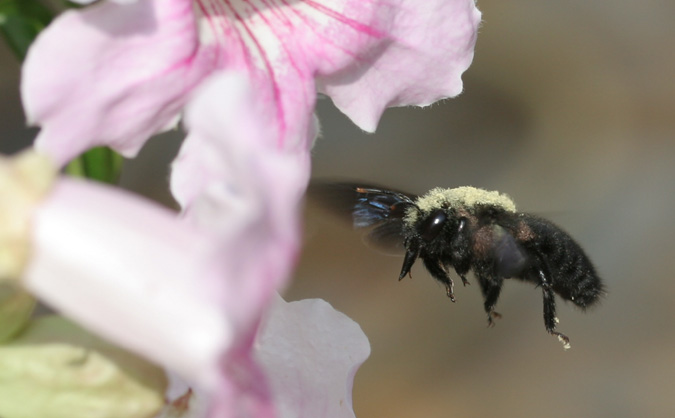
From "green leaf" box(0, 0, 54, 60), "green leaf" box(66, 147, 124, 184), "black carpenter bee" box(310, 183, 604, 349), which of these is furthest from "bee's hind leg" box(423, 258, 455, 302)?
"green leaf" box(0, 0, 54, 60)

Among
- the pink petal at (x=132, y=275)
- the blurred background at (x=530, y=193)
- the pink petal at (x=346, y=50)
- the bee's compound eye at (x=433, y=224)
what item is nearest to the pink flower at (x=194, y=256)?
the pink petal at (x=132, y=275)

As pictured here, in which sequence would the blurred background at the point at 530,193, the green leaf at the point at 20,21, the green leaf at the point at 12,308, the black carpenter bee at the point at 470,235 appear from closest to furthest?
the green leaf at the point at 12,308
the green leaf at the point at 20,21
the black carpenter bee at the point at 470,235
the blurred background at the point at 530,193

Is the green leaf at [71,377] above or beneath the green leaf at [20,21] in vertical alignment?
beneath

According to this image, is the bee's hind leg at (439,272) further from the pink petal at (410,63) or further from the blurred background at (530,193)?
the blurred background at (530,193)

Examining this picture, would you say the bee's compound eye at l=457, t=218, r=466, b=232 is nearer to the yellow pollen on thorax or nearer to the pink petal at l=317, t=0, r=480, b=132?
the yellow pollen on thorax

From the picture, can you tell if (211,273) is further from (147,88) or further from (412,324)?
(412,324)
